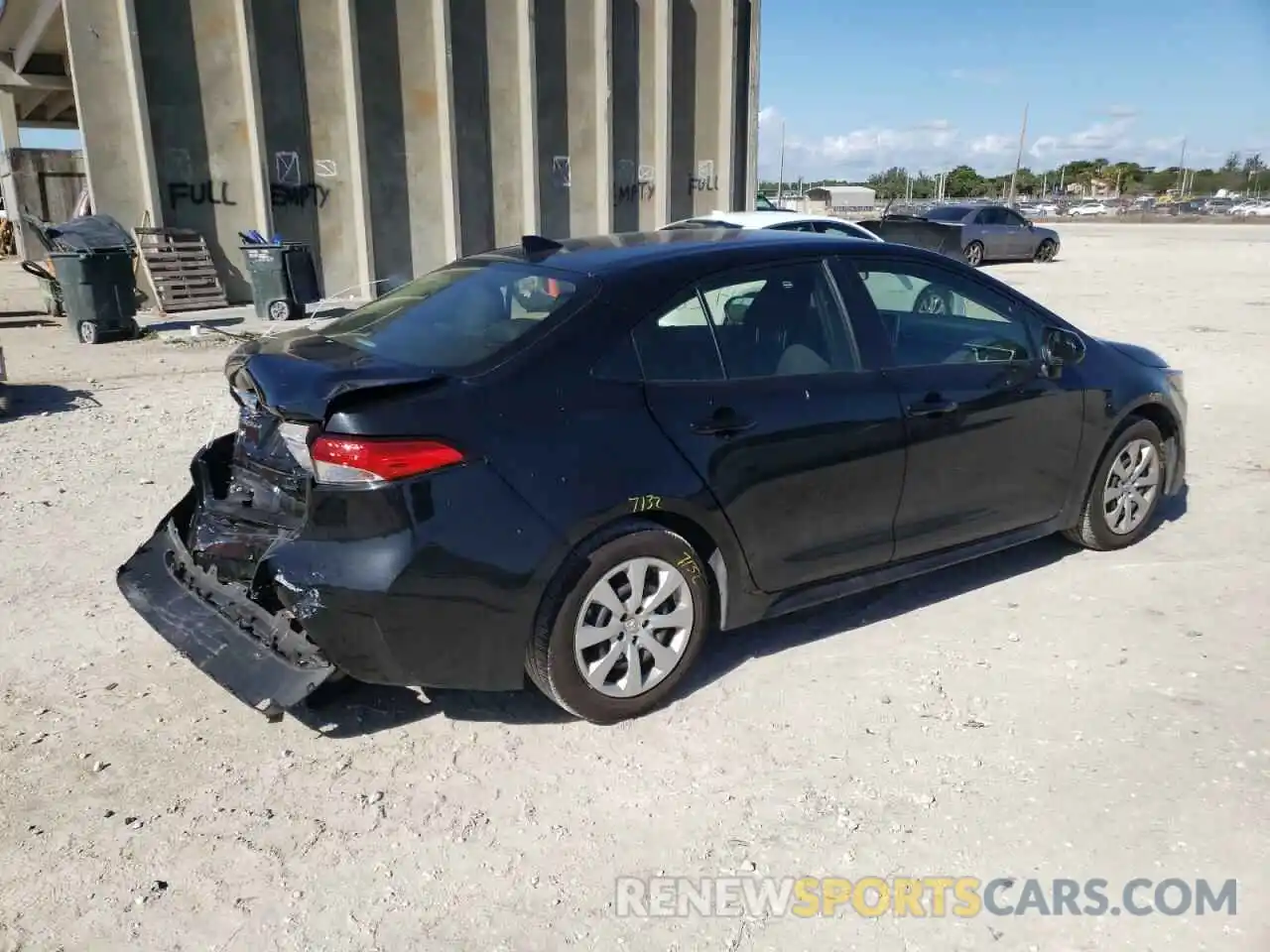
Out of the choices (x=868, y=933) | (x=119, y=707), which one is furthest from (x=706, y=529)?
(x=119, y=707)

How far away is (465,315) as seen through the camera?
3549mm

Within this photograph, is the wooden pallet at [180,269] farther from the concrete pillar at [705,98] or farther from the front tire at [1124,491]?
the front tire at [1124,491]

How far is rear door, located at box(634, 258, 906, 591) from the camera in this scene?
340 cm

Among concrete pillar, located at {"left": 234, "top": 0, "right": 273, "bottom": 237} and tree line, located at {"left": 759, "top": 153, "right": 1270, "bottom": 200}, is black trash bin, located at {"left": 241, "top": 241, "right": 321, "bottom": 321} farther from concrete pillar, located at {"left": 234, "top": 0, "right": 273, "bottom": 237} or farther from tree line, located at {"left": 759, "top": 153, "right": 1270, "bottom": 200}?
tree line, located at {"left": 759, "top": 153, "right": 1270, "bottom": 200}

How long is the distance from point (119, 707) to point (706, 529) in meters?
2.17

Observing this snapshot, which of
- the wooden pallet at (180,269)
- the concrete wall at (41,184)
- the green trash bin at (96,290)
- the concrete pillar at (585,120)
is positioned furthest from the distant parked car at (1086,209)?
the green trash bin at (96,290)

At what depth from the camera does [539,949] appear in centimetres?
240

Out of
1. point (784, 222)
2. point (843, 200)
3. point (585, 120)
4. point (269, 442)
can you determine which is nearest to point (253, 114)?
point (585, 120)

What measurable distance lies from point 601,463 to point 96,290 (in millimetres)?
10777

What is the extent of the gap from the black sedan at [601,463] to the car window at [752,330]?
1 cm

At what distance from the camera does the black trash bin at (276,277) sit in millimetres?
13625

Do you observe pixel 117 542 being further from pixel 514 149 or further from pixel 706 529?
pixel 514 149

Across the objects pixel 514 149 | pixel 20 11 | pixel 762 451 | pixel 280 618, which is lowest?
pixel 280 618

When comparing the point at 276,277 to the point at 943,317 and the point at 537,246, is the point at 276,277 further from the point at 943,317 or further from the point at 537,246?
the point at 943,317
